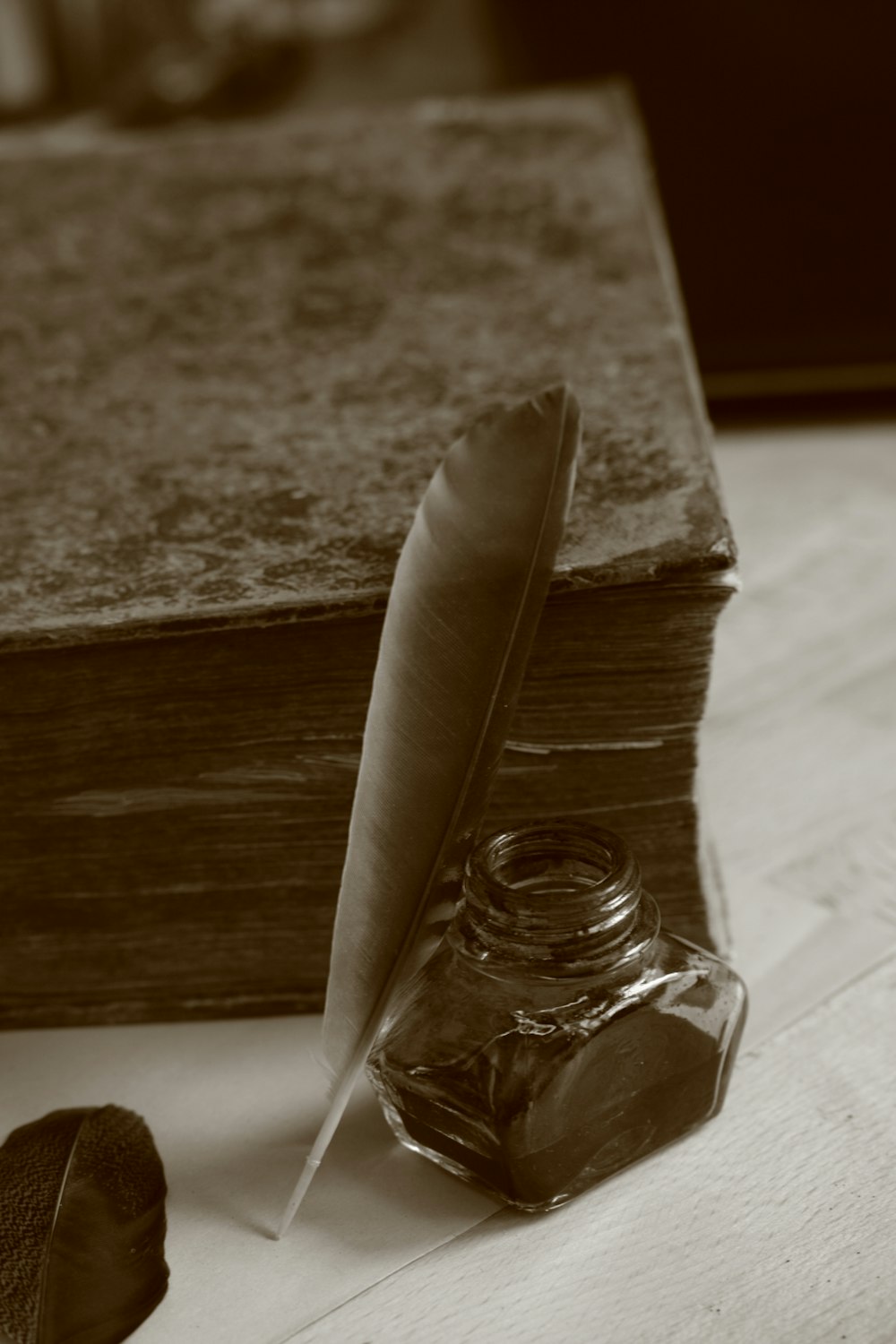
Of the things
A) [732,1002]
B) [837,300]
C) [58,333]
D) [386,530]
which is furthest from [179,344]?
[837,300]

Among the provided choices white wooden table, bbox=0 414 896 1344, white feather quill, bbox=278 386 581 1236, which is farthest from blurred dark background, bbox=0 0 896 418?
white feather quill, bbox=278 386 581 1236

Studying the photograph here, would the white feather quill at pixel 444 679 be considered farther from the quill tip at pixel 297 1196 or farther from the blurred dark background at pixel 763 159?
the blurred dark background at pixel 763 159

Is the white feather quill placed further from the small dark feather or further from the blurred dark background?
the blurred dark background

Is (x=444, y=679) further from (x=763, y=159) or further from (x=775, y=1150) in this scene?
(x=763, y=159)

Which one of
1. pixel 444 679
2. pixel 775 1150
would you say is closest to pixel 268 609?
pixel 444 679

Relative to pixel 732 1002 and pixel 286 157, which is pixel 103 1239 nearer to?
pixel 732 1002
